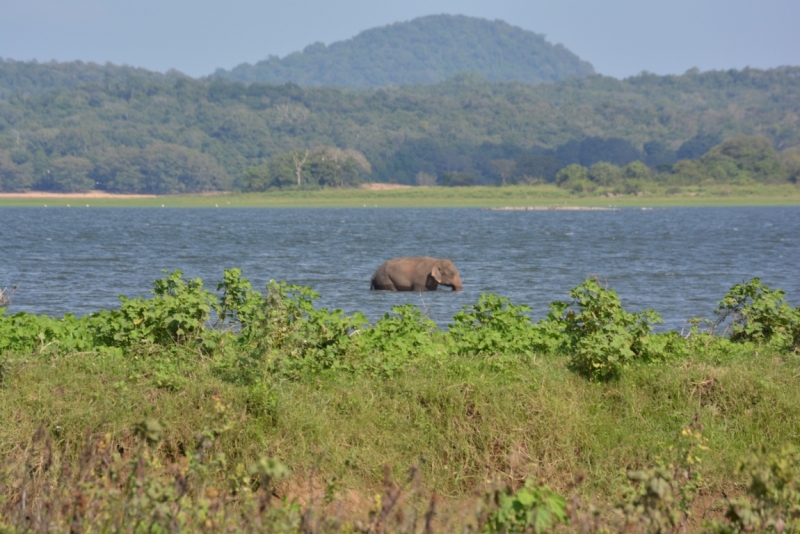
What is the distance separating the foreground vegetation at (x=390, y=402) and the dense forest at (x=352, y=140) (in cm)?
10621

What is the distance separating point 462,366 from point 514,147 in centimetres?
14774

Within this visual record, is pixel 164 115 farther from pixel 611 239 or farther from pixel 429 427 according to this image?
pixel 429 427

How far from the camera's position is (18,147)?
133m

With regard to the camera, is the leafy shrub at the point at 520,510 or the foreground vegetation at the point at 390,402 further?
the foreground vegetation at the point at 390,402

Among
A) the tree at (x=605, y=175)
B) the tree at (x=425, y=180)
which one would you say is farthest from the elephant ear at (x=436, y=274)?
the tree at (x=425, y=180)

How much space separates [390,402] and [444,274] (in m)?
13.9

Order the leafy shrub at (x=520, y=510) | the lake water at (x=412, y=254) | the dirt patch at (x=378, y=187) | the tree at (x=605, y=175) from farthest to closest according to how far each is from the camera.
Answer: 1. the dirt patch at (x=378, y=187)
2. the tree at (x=605, y=175)
3. the lake water at (x=412, y=254)
4. the leafy shrub at (x=520, y=510)

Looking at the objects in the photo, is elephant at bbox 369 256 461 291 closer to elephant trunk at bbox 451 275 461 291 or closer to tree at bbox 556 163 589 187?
elephant trunk at bbox 451 275 461 291

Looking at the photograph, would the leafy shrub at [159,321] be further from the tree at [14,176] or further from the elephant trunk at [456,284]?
the tree at [14,176]

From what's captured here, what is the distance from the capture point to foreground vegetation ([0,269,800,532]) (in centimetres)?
604

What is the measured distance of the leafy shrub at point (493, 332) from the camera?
8117mm

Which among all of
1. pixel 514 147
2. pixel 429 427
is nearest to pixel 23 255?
pixel 429 427

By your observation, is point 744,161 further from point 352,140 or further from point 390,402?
point 390,402

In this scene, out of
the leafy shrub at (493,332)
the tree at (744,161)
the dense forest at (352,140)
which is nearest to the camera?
the leafy shrub at (493,332)
